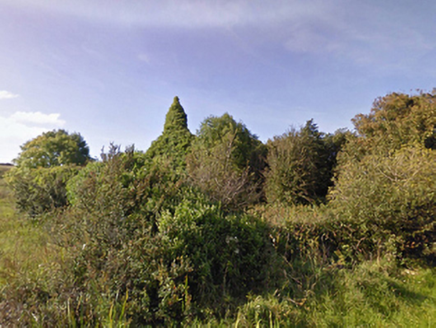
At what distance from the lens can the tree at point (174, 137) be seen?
12305 millimetres

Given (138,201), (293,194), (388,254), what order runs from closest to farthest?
(138,201) → (388,254) → (293,194)

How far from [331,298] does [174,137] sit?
10474 millimetres

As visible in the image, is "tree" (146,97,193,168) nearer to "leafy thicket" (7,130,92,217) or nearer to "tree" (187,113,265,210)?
"tree" (187,113,265,210)

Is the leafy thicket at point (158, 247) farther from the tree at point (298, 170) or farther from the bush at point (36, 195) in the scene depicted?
the tree at point (298, 170)

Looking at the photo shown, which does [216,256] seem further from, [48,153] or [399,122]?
[48,153]

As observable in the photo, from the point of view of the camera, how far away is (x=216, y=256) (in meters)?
3.80

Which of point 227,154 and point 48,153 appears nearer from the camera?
point 227,154

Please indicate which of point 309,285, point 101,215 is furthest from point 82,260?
point 309,285

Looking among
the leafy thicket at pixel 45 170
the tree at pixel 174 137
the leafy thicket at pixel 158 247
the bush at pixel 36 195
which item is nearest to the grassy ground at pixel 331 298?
the leafy thicket at pixel 158 247

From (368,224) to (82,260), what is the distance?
5380 millimetres

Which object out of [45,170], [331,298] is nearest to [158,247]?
[331,298]

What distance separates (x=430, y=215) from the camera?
525 centimetres

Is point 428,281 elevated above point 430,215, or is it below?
below

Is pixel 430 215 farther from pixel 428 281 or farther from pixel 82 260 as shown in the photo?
pixel 82 260
